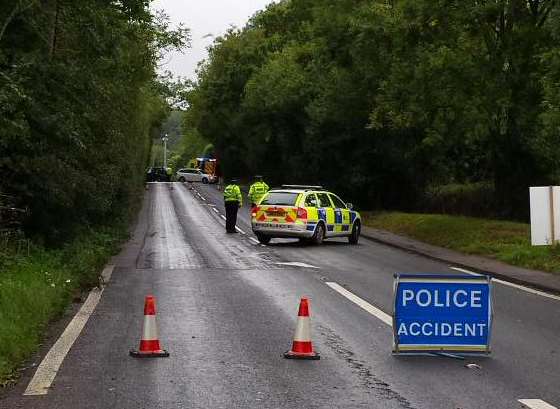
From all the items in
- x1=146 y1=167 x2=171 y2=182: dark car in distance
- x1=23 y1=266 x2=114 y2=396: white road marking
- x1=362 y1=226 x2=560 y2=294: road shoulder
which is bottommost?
x1=23 y1=266 x2=114 y2=396: white road marking

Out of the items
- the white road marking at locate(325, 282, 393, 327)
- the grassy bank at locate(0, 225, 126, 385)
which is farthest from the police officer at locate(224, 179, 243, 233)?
the white road marking at locate(325, 282, 393, 327)

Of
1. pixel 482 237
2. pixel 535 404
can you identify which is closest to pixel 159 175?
pixel 482 237

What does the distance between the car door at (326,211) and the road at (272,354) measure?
765 centimetres

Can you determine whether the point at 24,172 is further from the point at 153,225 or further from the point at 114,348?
the point at 153,225

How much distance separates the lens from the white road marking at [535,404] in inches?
267

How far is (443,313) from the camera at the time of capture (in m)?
9.00

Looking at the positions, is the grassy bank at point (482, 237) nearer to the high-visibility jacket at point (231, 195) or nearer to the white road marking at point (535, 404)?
the high-visibility jacket at point (231, 195)

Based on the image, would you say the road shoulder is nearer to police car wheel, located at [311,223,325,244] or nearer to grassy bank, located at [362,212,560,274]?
grassy bank, located at [362,212,560,274]

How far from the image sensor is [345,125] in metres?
40.8

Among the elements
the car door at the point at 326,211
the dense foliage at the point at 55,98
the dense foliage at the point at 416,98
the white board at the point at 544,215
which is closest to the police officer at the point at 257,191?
the dense foliage at the point at 416,98

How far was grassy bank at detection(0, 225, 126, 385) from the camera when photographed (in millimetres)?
8789

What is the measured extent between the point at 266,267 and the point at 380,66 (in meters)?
13.4

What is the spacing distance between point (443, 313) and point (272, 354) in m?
1.79

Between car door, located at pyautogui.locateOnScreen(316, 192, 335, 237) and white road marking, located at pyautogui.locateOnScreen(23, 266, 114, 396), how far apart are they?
42.6 ft
